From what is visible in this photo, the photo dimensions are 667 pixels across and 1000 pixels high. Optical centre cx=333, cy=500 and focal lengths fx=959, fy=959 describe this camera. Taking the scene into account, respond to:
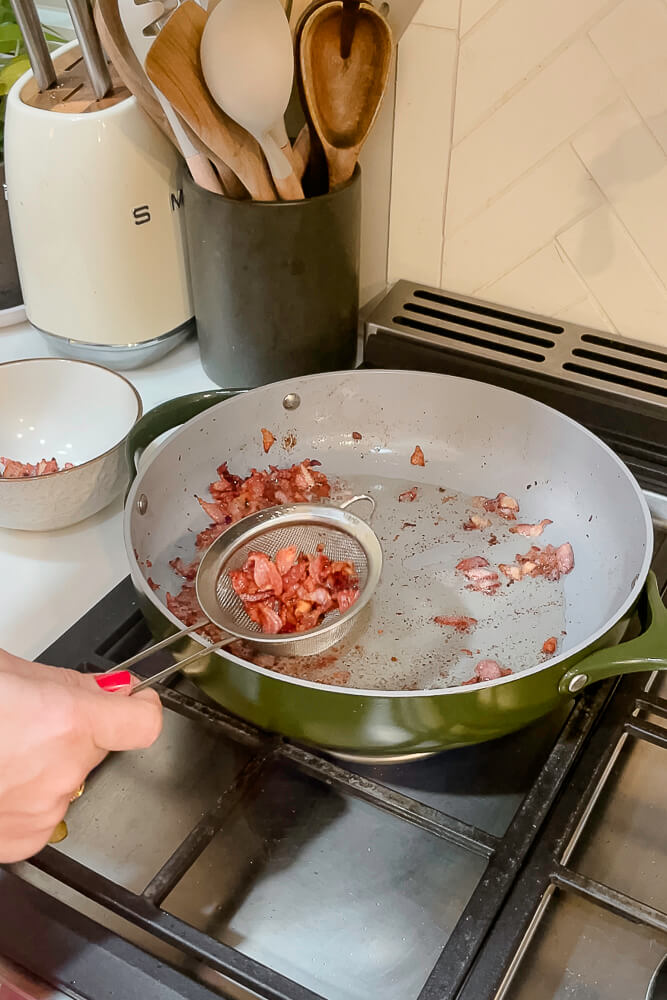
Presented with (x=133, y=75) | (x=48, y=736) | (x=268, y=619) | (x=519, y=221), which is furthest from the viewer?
(x=519, y=221)

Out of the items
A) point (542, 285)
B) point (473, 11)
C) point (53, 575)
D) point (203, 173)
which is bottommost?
point (53, 575)

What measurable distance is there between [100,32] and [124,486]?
36 cm

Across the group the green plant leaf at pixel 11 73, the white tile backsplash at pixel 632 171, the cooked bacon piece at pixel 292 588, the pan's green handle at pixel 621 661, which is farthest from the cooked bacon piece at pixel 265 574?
the green plant leaf at pixel 11 73

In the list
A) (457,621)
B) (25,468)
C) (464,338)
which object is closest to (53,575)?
(25,468)

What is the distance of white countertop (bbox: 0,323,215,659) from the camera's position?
0.71m

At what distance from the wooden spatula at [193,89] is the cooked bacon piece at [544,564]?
1.25 ft

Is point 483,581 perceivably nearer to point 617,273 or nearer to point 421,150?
point 617,273

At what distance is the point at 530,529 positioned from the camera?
788mm

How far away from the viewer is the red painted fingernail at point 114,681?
47 centimetres

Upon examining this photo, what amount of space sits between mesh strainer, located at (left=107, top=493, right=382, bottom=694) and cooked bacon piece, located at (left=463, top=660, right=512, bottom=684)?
0.09m

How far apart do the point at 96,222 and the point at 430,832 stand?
1.90 feet

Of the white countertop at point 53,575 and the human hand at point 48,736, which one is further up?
the human hand at point 48,736

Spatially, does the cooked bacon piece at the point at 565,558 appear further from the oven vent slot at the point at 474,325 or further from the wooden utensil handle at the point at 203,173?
the wooden utensil handle at the point at 203,173

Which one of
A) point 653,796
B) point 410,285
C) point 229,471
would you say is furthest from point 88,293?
point 653,796
